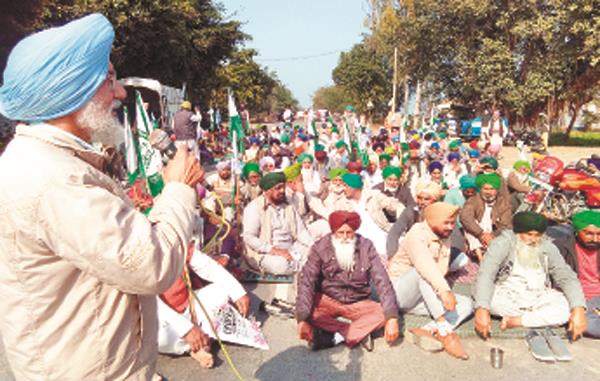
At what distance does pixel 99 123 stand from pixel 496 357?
10.4 feet

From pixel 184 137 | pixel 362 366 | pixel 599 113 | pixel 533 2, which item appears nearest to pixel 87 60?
pixel 362 366

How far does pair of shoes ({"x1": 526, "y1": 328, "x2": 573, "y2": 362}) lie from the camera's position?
10.8ft

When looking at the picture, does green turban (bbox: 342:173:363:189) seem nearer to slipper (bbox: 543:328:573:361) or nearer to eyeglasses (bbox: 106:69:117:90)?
slipper (bbox: 543:328:573:361)

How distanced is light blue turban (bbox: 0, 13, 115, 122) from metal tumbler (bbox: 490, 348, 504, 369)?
127 inches

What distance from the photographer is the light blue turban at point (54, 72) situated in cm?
104

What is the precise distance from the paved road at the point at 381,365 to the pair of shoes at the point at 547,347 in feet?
0.17

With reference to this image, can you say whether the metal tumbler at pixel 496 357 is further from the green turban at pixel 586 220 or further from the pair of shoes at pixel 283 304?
the pair of shoes at pixel 283 304

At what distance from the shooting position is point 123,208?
3.39 ft

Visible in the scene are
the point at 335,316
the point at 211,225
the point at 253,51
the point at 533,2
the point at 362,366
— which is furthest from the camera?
the point at 253,51

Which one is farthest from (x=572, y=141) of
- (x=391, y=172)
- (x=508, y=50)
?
(x=391, y=172)

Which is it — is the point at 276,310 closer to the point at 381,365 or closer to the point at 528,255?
the point at 381,365

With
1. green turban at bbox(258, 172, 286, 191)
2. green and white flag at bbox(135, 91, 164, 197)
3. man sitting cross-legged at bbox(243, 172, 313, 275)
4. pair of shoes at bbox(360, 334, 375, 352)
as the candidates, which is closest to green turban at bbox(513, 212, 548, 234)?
pair of shoes at bbox(360, 334, 375, 352)

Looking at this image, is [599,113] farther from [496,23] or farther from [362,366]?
[362,366]

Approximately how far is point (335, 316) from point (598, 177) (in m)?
5.60
